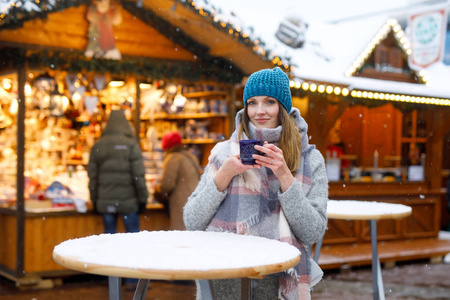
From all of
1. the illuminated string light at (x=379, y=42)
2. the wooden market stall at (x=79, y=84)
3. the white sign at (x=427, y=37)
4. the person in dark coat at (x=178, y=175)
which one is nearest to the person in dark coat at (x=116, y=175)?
the person in dark coat at (x=178, y=175)

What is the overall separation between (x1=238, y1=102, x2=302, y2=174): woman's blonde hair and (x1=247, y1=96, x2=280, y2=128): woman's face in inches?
1.3

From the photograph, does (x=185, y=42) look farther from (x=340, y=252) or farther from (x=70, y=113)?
(x=340, y=252)

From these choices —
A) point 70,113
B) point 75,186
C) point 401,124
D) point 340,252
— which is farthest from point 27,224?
point 401,124

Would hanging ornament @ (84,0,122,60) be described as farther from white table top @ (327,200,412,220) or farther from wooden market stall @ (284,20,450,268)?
white table top @ (327,200,412,220)

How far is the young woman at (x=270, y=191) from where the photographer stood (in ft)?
7.80

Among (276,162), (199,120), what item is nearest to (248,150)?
(276,162)

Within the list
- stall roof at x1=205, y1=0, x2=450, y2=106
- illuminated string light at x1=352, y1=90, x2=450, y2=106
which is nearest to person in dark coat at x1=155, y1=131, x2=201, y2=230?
stall roof at x1=205, y1=0, x2=450, y2=106

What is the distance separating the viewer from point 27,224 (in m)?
6.06

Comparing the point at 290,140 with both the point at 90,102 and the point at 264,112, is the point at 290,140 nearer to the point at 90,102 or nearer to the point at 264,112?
the point at 264,112

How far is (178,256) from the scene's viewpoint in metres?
1.94

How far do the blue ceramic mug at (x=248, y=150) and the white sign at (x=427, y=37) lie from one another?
7886 mm

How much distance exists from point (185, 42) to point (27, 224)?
2.95 meters

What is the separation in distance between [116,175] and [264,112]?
3.67 meters

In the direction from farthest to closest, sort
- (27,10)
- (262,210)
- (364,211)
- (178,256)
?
(27,10)
(364,211)
(262,210)
(178,256)
